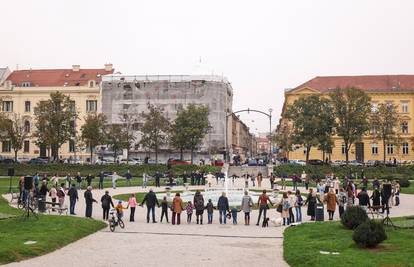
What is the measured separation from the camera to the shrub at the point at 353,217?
1923 centimetres

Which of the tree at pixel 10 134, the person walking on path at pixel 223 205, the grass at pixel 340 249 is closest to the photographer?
the grass at pixel 340 249

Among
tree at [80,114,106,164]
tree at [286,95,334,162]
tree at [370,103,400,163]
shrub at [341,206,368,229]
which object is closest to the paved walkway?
shrub at [341,206,368,229]

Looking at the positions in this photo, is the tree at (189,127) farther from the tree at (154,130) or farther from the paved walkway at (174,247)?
the paved walkway at (174,247)

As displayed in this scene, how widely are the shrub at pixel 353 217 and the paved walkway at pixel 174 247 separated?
2.65 meters

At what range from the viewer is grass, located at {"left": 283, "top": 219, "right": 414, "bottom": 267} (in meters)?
13.7

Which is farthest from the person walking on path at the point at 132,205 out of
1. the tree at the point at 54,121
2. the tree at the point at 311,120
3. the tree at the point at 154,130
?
the tree at the point at 311,120

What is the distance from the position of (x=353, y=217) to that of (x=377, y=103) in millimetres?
68458

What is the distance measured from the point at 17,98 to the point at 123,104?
1843 cm

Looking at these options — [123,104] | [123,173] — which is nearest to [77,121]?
[123,104]

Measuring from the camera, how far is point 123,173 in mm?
59844

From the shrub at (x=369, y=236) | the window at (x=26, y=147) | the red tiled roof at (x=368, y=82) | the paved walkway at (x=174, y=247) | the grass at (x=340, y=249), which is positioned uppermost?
the red tiled roof at (x=368, y=82)

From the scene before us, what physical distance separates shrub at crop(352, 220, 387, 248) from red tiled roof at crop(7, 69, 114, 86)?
75.5 m

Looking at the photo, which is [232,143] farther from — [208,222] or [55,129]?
[208,222]

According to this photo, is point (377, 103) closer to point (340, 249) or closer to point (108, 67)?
point (108, 67)
